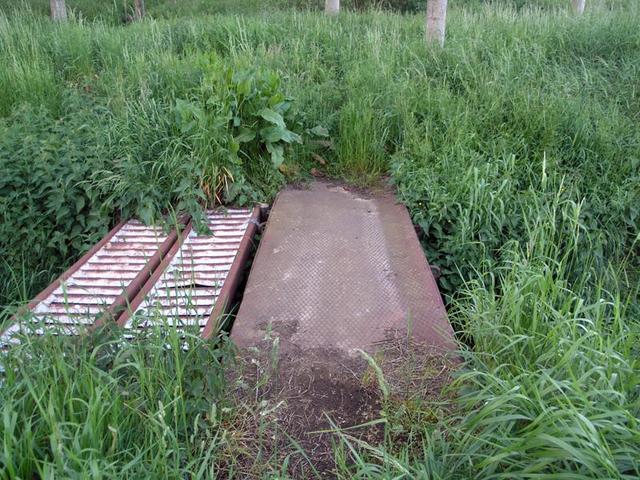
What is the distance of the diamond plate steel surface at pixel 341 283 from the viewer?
306cm

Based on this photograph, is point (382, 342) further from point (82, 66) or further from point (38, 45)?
point (38, 45)

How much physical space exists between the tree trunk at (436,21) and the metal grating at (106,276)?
445 cm

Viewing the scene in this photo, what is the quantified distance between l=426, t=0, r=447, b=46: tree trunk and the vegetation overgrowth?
8.9 inches

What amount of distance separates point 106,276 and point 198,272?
2.07 ft

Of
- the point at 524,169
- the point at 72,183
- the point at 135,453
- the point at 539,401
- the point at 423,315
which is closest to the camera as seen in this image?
the point at 539,401

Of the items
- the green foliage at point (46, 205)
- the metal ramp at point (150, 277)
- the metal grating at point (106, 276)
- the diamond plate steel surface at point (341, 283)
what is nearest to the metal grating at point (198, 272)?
the metal ramp at point (150, 277)

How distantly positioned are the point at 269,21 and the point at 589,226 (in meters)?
5.81

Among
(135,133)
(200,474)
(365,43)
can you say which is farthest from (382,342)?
(365,43)

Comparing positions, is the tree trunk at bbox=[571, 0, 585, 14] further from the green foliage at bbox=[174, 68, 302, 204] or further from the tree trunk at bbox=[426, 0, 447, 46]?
the green foliage at bbox=[174, 68, 302, 204]

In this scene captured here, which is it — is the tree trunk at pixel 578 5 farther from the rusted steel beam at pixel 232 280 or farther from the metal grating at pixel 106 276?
the metal grating at pixel 106 276

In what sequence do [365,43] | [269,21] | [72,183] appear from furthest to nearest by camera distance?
[269,21], [365,43], [72,183]

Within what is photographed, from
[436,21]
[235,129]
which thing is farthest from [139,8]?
[235,129]

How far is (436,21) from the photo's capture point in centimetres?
696

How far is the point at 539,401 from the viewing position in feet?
6.79
